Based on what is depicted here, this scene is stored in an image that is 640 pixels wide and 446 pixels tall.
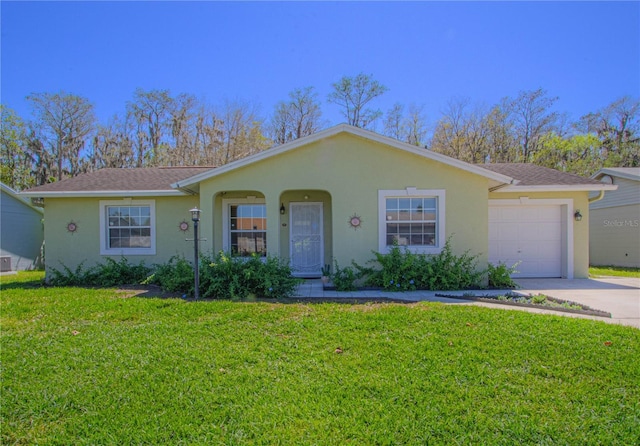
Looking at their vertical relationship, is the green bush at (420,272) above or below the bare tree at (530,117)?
below

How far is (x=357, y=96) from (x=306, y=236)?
17.8 m

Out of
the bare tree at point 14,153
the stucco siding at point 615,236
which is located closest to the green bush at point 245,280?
the stucco siding at point 615,236

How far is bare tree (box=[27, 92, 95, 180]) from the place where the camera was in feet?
75.3

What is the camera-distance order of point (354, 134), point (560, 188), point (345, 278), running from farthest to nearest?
point (560, 188), point (354, 134), point (345, 278)

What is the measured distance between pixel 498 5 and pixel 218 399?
36.0 feet

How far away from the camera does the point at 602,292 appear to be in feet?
25.7

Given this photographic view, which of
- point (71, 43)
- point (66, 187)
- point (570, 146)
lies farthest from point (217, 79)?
point (570, 146)

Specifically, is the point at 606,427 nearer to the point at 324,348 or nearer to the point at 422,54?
the point at 324,348

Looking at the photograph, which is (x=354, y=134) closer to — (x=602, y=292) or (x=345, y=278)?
(x=345, y=278)

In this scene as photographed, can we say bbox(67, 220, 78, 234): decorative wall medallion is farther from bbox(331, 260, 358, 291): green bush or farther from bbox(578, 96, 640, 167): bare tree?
bbox(578, 96, 640, 167): bare tree

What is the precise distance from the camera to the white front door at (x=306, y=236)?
34.4ft

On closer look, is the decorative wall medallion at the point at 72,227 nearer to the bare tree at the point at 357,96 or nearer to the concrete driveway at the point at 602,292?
the concrete driveway at the point at 602,292

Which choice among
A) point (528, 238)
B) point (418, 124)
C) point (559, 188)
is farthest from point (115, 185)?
point (418, 124)

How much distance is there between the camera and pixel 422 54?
12.4m
